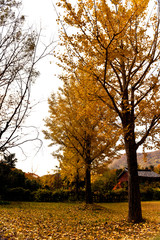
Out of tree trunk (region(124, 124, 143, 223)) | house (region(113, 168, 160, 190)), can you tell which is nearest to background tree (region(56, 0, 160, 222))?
tree trunk (region(124, 124, 143, 223))

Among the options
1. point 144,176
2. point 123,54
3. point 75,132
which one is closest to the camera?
point 123,54

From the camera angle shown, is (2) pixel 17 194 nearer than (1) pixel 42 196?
Yes

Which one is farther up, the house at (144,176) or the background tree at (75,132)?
the background tree at (75,132)

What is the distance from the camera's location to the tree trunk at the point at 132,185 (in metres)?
6.64

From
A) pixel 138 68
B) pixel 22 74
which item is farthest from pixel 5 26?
pixel 138 68

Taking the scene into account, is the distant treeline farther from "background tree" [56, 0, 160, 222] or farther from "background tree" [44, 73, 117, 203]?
"background tree" [56, 0, 160, 222]

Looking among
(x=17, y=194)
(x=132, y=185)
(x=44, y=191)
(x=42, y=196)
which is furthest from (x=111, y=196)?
(x=132, y=185)

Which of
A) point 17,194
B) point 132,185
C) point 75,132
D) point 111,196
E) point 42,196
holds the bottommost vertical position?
point 111,196

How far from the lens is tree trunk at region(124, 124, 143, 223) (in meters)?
6.64

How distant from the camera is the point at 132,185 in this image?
6.84m

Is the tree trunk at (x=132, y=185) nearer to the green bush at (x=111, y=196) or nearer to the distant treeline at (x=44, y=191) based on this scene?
the distant treeline at (x=44, y=191)

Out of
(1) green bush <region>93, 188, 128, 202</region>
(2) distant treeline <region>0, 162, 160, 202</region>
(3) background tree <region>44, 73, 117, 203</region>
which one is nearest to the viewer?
(3) background tree <region>44, 73, 117, 203</region>

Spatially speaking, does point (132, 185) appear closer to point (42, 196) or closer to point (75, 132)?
point (75, 132)

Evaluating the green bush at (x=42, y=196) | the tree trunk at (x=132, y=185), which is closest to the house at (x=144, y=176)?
the green bush at (x=42, y=196)
